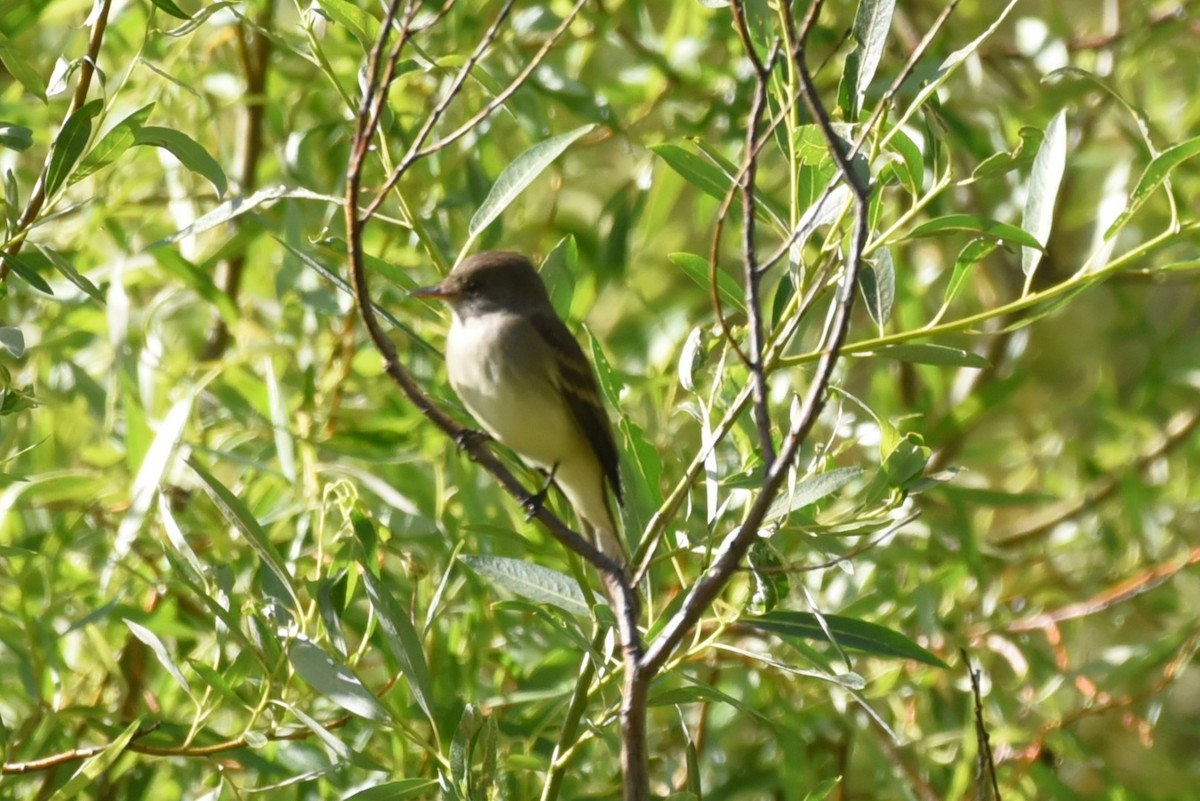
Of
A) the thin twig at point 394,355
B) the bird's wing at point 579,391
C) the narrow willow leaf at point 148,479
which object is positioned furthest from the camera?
the bird's wing at point 579,391

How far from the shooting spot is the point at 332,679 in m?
2.89

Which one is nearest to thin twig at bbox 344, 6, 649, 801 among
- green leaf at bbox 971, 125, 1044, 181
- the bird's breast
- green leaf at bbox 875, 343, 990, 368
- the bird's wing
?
green leaf at bbox 875, 343, 990, 368

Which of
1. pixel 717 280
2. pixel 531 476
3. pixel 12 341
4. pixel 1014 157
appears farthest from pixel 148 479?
pixel 1014 157

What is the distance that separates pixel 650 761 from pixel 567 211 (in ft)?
7.71

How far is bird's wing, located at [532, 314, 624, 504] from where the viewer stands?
436cm

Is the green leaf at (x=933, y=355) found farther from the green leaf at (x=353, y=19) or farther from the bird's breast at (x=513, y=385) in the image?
the bird's breast at (x=513, y=385)

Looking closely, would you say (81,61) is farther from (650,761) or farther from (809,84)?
(650,761)

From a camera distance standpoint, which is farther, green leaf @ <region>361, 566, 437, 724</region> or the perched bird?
the perched bird

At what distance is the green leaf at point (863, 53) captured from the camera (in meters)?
2.72

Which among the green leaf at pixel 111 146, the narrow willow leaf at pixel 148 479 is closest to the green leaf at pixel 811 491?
the green leaf at pixel 111 146

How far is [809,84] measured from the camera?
7.16 feet

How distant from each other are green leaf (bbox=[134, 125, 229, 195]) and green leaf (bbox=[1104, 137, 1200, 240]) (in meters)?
1.54

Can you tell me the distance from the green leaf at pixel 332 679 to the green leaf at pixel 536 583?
291 millimetres

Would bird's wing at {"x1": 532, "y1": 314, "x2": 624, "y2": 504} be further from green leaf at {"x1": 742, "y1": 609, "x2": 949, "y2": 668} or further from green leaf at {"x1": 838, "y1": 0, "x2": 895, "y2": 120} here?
green leaf at {"x1": 838, "y1": 0, "x2": 895, "y2": 120}
